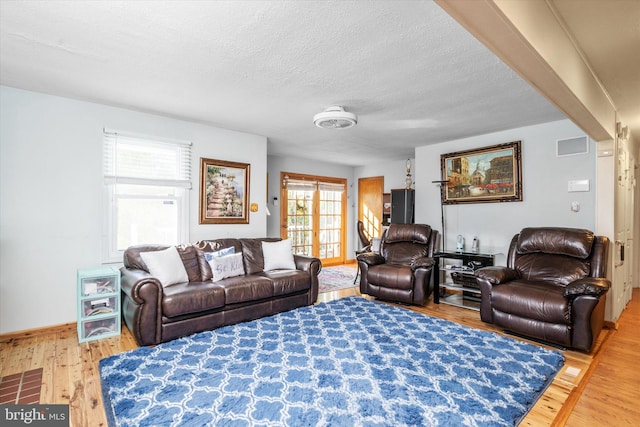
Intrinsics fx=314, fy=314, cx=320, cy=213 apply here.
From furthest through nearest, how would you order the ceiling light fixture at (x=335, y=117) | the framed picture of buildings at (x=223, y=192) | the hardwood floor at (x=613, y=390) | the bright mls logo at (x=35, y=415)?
the framed picture of buildings at (x=223, y=192)
the ceiling light fixture at (x=335, y=117)
the hardwood floor at (x=613, y=390)
the bright mls logo at (x=35, y=415)

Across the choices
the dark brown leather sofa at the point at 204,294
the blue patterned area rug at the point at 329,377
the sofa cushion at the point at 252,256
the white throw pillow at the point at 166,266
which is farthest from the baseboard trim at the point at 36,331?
the sofa cushion at the point at 252,256

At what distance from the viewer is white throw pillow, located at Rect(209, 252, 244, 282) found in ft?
11.8

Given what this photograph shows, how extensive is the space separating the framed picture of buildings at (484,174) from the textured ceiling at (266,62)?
1.51ft

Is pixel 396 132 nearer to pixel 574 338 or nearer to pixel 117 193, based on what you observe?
pixel 574 338

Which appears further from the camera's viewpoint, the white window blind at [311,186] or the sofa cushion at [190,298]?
the white window blind at [311,186]

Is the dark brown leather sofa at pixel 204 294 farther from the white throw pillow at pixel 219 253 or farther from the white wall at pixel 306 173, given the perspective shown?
the white wall at pixel 306 173

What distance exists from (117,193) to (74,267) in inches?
35.2

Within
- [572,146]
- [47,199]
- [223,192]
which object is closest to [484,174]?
[572,146]

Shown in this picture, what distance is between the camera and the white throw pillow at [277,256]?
13.6 feet

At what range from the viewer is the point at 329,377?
227cm

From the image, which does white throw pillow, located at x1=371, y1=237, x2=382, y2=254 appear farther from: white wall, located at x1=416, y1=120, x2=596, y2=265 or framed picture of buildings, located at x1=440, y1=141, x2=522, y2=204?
framed picture of buildings, located at x1=440, y1=141, x2=522, y2=204

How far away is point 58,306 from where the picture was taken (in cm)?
328

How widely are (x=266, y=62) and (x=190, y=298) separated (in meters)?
2.22

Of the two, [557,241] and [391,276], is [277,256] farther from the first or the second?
[557,241]
